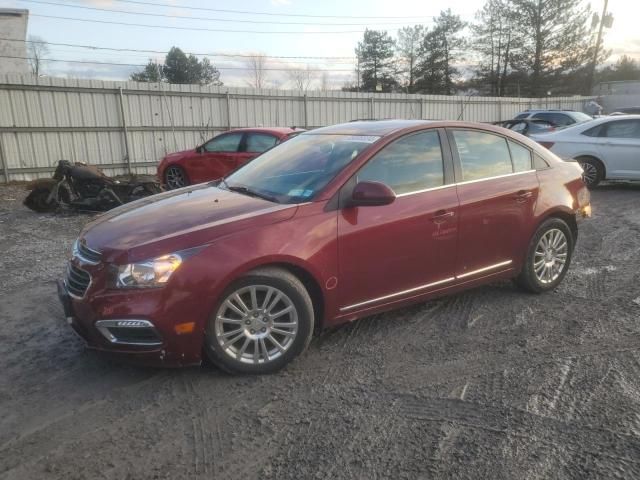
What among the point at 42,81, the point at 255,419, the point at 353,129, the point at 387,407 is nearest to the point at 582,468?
the point at 387,407

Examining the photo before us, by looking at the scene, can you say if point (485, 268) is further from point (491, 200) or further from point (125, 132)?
point (125, 132)

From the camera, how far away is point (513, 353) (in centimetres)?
379

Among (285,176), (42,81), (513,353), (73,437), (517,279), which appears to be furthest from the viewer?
(42,81)

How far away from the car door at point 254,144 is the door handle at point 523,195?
6568mm

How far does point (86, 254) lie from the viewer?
3.41 metres

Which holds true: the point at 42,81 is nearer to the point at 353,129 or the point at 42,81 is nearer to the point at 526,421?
the point at 353,129

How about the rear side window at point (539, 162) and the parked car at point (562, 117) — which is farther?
the parked car at point (562, 117)

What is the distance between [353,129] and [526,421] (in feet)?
8.63

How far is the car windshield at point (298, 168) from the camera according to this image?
3804mm

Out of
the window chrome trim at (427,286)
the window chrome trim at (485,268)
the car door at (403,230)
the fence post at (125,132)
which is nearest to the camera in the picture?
the car door at (403,230)

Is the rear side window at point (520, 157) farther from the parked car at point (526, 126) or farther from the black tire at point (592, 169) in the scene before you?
the parked car at point (526, 126)

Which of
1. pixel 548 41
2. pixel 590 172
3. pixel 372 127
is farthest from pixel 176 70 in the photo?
pixel 372 127

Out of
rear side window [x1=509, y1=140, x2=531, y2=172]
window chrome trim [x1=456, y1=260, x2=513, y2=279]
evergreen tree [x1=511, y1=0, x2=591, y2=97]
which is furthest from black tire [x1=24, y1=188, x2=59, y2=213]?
evergreen tree [x1=511, y1=0, x2=591, y2=97]

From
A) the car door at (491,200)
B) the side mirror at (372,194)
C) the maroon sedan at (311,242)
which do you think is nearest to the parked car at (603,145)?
the car door at (491,200)
